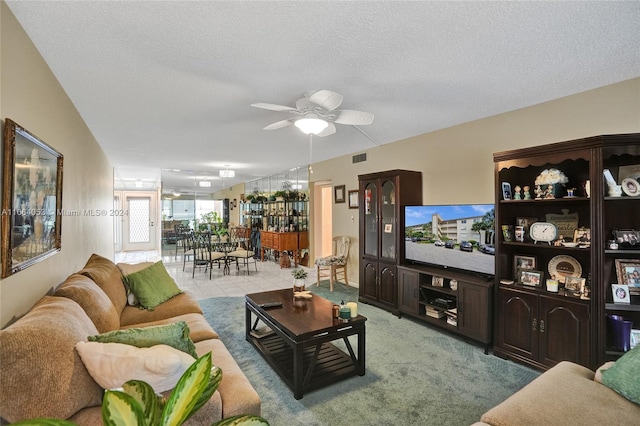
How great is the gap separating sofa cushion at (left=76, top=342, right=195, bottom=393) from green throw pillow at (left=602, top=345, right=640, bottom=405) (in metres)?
2.21

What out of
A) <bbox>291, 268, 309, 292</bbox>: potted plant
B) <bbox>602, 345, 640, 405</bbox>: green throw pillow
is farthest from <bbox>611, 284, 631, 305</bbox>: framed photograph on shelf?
<bbox>291, 268, 309, 292</bbox>: potted plant

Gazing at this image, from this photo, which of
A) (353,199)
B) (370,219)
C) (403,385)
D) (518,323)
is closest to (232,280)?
(353,199)

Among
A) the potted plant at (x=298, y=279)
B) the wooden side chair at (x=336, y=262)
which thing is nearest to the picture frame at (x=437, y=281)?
the potted plant at (x=298, y=279)

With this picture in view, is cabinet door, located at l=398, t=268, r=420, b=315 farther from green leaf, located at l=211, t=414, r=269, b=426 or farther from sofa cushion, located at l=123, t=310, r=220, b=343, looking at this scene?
green leaf, located at l=211, t=414, r=269, b=426

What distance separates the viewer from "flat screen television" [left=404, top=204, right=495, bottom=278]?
3.27 meters

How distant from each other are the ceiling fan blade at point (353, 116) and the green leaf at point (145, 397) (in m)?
2.32

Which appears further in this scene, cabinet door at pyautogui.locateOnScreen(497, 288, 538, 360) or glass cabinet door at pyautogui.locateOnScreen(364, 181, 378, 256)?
glass cabinet door at pyautogui.locateOnScreen(364, 181, 378, 256)

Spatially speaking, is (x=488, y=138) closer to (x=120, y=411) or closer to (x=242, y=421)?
(x=242, y=421)

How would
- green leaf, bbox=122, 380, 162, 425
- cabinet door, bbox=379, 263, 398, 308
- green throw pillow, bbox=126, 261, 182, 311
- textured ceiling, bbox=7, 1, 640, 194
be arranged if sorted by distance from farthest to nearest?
cabinet door, bbox=379, 263, 398, 308 < green throw pillow, bbox=126, 261, 182, 311 < textured ceiling, bbox=7, 1, 640, 194 < green leaf, bbox=122, 380, 162, 425

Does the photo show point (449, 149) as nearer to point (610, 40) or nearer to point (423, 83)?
point (423, 83)

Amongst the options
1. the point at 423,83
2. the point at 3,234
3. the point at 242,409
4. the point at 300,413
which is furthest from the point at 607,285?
the point at 3,234

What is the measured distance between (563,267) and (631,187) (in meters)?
0.86

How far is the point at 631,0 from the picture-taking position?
5.44 ft

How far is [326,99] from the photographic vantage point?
93.8 inches
